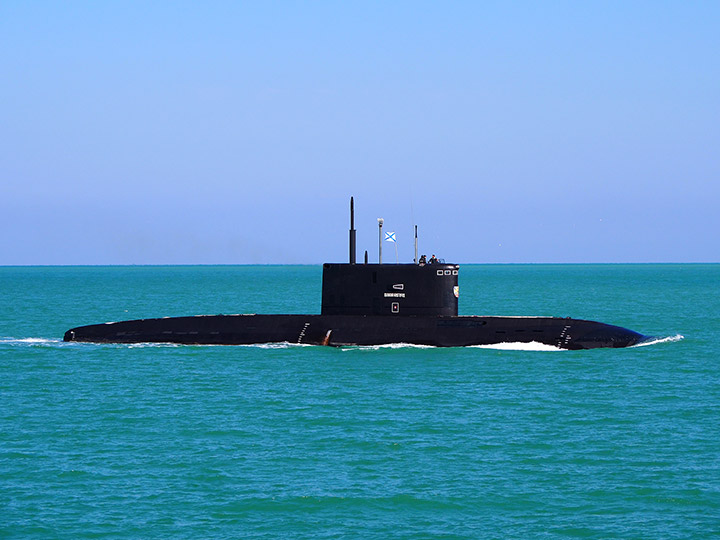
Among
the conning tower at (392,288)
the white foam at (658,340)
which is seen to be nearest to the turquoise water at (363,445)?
the conning tower at (392,288)

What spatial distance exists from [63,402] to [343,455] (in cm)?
1247

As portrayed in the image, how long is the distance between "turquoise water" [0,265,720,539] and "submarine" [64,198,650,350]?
801 mm

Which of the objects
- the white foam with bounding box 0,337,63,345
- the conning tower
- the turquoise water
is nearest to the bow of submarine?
the turquoise water

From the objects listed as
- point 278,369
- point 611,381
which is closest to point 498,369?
point 611,381

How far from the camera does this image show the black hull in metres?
42.1

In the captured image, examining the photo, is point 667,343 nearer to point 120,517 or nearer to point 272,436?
point 272,436

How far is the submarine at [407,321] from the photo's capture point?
138 ft

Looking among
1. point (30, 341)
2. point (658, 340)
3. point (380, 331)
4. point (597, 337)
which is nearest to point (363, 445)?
point (380, 331)

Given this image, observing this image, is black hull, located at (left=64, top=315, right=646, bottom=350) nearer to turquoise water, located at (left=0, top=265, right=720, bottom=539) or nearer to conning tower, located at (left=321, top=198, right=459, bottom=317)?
conning tower, located at (left=321, top=198, right=459, bottom=317)

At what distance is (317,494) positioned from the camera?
20125 millimetres

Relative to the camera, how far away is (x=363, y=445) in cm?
2455

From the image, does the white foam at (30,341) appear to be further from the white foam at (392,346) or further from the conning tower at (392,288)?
the white foam at (392,346)

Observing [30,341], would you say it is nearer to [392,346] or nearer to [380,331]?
[380,331]

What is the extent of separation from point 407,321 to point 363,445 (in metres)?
17.8
